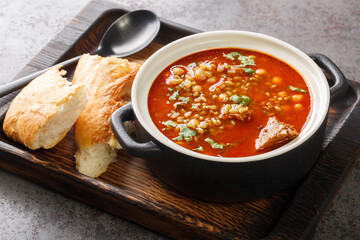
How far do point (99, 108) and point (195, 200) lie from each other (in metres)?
0.78

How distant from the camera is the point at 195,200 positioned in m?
2.45

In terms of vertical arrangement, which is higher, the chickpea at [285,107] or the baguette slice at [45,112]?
the chickpea at [285,107]

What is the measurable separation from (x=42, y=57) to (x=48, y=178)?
40.1 inches

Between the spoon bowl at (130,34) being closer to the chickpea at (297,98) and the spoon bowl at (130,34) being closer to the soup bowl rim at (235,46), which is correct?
the soup bowl rim at (235,46)

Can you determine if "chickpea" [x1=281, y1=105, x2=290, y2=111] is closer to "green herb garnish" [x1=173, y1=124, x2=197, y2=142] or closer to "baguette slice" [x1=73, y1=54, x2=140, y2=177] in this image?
"green herb garnish" [x1=173, y1=124, x2=197, y2=142]

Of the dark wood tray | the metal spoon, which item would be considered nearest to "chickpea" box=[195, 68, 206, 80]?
the dark wood tray

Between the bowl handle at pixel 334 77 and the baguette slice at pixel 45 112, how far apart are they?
1401 millimetres

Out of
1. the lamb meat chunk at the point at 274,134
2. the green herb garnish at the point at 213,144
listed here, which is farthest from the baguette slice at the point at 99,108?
the lamb meat chunk at the point at 274,134

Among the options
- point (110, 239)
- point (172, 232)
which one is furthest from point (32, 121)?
point (172, 232)

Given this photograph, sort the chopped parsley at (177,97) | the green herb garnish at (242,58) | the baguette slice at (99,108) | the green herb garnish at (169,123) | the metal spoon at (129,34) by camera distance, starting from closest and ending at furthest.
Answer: the green herb garnish at (169,123), the chopped parsley at (177,97), the baguette slice at (99,108), the green herb garnish at (242,58), the metal spoon at (129,34)

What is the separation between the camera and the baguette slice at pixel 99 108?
2.60 meters

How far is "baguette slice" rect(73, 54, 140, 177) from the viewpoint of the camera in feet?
8.52

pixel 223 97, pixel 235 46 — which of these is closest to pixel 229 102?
pixel 223 97

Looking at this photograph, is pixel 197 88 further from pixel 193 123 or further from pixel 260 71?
pixel 260 71
